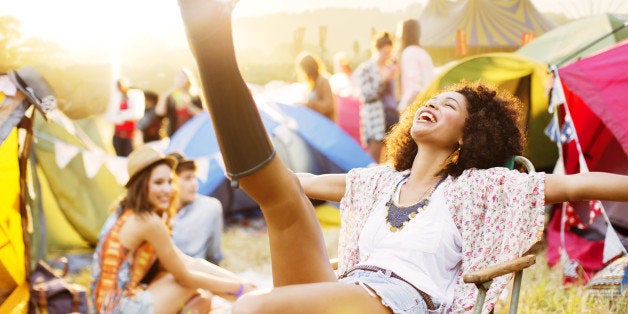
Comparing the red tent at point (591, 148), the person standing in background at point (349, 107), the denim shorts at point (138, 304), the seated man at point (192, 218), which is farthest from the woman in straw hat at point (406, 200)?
the person standing in background at point (349, 107)

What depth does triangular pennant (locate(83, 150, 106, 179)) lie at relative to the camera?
4867 millimetres

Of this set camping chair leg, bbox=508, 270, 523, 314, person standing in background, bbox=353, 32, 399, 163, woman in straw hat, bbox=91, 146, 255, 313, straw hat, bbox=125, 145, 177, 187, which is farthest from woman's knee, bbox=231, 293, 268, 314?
person standing in background, bbox=353, 32, 399, 163

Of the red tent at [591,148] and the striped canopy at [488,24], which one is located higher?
the red tent at [591,148]

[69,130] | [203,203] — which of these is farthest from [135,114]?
[203,203]

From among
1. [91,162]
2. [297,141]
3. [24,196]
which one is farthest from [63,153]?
[24,196]

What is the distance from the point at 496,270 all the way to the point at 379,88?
3.67 meters

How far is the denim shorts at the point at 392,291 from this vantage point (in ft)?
5.78

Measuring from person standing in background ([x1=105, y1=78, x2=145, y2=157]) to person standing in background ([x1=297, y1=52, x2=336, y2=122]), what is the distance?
172cm

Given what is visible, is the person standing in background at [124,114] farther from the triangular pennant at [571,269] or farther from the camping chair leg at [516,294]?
the camping chair leg at [516,294]

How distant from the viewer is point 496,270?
178cm

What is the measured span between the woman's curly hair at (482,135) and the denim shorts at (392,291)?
0.39 meters

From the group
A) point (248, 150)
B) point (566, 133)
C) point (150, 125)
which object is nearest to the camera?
point (248, 150)

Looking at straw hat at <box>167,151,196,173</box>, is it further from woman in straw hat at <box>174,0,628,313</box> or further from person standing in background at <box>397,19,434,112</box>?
person standing in background at <box>397,19,434,112</box>

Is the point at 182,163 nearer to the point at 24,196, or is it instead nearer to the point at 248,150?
the point at 24,196
